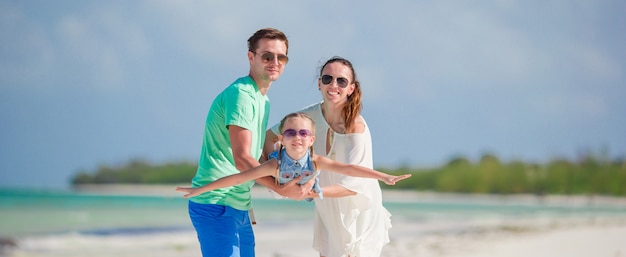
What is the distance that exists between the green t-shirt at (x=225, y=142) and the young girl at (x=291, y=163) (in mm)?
112

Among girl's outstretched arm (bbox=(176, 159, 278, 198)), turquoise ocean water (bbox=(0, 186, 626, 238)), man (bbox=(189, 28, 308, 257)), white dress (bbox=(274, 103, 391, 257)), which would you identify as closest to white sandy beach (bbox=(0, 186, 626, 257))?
turquoise ocean water (bbox=(0, 186, 626, 238))

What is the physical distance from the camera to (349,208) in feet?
13.4

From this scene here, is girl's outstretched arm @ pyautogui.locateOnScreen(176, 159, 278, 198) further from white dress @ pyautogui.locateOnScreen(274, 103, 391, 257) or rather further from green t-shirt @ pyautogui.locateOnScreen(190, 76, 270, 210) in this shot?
white dress @ pyautogui.locateOnScreen(274, 103, 391, 257)

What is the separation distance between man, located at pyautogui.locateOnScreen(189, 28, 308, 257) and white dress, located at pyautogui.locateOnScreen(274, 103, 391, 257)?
348 mm

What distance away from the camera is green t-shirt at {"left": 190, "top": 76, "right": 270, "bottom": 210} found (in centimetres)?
360

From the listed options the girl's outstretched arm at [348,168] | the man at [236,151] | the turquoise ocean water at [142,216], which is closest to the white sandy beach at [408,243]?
the turquoise ocean water at [142,216]

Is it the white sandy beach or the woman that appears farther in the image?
the white sandy beach

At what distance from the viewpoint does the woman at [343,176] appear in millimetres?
3922

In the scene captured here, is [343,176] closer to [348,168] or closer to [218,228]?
[348,168]

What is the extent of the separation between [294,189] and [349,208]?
614mm

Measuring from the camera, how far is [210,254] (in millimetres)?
3625

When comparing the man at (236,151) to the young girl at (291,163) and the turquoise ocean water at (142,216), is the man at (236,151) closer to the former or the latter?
the young girl at (291,163)

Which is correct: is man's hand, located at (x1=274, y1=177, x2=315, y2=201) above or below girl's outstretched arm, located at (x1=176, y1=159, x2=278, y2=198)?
below

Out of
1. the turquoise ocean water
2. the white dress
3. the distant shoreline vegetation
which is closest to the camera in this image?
the white dress
